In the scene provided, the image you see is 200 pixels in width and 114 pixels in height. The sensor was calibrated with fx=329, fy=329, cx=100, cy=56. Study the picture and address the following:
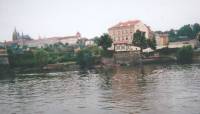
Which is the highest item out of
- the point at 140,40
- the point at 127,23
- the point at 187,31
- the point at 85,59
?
the point at 127,23

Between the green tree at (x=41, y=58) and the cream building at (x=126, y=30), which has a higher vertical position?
the cream building at (x=126, y=30)

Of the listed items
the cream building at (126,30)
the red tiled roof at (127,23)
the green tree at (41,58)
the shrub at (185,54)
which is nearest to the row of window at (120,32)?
the cream building at (126,30)

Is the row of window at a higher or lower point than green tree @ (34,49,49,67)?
higher

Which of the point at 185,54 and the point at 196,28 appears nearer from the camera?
the point at 185,54

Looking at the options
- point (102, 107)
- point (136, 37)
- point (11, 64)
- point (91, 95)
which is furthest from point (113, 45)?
point (102, 107)

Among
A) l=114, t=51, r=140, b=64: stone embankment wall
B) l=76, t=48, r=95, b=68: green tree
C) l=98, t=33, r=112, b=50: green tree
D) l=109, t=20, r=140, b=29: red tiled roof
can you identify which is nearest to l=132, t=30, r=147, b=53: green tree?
l=114, t=51, r=140, b=64: stone embankment wall

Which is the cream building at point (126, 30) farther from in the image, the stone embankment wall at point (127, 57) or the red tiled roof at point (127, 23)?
the stone embankment wall at point (127, 57)

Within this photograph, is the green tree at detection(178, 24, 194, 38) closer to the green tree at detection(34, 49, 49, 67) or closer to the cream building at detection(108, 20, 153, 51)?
the cream building at detection(108, 20, 153, 51)

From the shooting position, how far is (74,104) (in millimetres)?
34531

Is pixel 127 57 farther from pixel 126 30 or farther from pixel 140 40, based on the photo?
pixel 126 30

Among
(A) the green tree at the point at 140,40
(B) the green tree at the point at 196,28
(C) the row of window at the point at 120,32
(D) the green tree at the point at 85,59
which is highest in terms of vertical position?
(B) the green tree at the point at 196,28

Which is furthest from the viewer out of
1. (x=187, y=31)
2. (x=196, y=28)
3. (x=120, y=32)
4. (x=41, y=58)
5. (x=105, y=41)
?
(x=187, y=31)

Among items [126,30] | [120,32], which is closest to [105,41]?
[126,30]

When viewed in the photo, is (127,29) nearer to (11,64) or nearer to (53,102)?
(11,64)
